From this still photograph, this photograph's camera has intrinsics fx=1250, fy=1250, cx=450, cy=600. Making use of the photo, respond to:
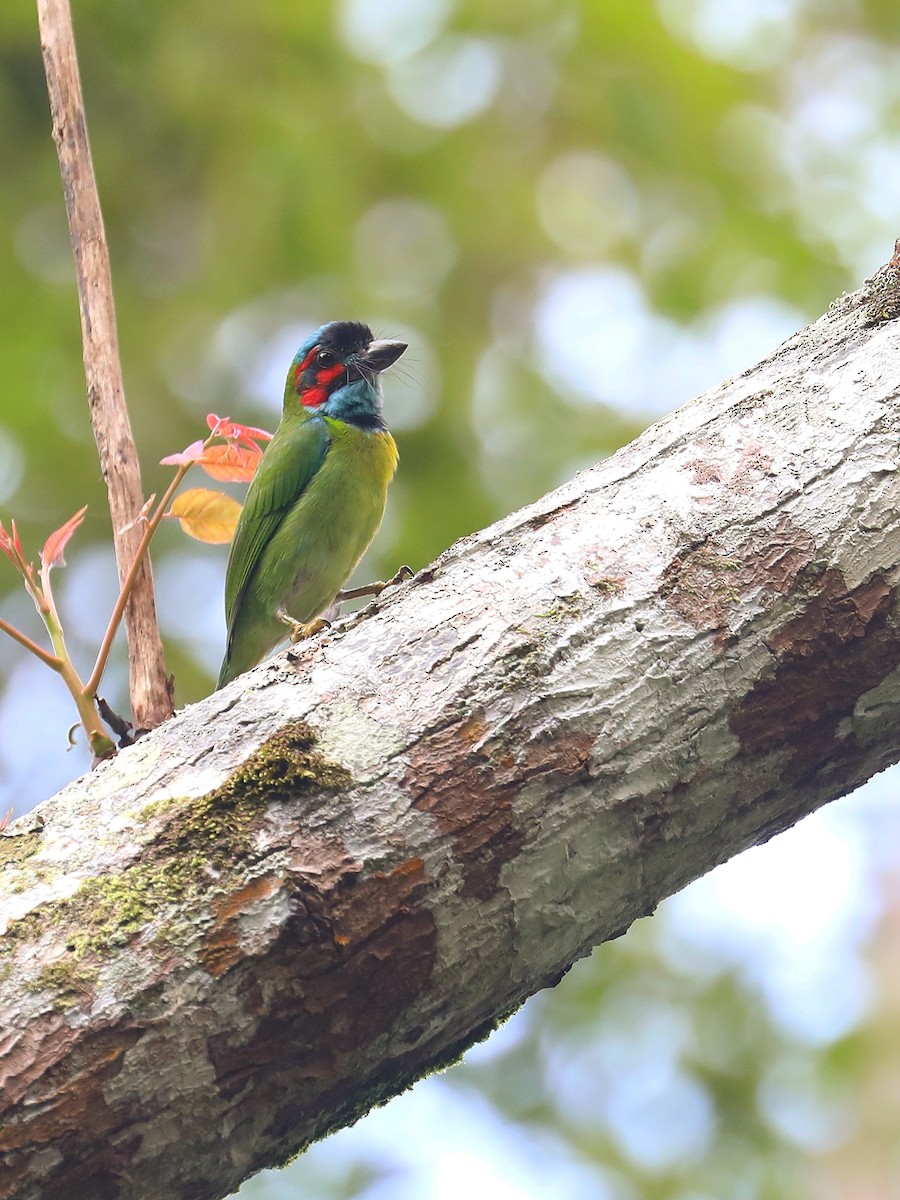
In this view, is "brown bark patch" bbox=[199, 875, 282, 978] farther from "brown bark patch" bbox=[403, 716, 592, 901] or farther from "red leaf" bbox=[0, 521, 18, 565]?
"red leaf" bbox=[0, 521, 18, 565]

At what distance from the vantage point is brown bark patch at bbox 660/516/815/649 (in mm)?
1839

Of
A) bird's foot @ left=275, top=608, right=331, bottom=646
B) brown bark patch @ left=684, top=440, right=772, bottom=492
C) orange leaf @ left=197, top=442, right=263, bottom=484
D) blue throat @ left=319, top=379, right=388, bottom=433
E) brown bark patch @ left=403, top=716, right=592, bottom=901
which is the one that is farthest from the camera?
blue throat @ left=319, top=379, right=388, bottom=433

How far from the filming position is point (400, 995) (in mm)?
1626

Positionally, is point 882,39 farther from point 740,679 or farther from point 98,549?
point 740,679

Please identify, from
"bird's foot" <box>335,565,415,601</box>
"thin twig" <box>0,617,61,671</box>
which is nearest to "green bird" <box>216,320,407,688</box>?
"bird's foot" <box>335,565,415,601</box>

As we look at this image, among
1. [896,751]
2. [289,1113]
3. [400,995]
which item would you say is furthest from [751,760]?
[289,1113]

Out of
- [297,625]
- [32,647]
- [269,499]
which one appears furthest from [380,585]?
[269,499]

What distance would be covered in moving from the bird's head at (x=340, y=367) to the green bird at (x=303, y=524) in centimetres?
10

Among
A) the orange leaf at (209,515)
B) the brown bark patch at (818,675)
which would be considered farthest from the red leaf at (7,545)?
the brown bark patch at (818,675)

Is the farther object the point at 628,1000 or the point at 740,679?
the point at 628,1000

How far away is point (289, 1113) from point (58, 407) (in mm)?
4585

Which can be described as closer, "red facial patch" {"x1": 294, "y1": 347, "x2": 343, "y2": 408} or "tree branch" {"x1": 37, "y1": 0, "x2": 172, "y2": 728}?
"tree branch" {"x1": 37, "y1": 0, "x2": 172, "y2": 728}

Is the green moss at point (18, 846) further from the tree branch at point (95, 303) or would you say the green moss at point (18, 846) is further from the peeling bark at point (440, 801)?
the tree branch at point (95, 303)

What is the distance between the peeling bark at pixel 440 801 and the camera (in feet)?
5.06
